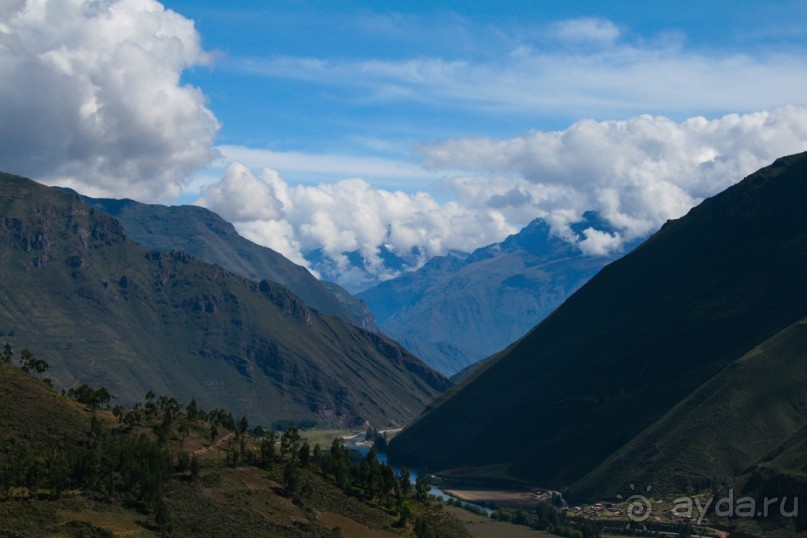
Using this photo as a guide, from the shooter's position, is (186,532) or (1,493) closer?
(1,493)

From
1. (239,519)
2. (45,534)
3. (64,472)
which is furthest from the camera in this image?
(239,519)

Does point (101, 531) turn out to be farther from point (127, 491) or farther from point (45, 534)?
point (127, 491)

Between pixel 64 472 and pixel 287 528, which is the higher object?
pixel 64 472

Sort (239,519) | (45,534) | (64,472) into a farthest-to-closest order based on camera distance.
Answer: (239,519) < (64,472) < (45,534)

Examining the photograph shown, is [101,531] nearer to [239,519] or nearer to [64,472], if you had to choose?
[64,472]

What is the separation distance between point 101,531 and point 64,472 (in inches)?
769

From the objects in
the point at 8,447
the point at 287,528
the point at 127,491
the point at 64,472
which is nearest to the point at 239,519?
the point at 287,528

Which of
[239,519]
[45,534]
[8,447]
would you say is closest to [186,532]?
[239,519]

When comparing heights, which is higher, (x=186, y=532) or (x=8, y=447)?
(x=8, y=447)

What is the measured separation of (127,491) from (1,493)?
82.2ft

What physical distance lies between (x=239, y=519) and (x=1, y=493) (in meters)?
46.3

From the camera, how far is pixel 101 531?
6624 inches

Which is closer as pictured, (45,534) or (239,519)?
(45,534)

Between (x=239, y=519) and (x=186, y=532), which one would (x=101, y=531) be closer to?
(x=186, y=532)
